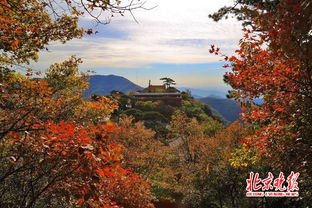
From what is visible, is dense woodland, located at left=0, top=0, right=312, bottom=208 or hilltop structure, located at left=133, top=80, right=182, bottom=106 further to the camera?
hilltop structure, located at left=133, top=80, right=182, bottom=106

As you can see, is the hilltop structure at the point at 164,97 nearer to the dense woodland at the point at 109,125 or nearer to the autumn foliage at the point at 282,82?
the dense woodland at the point at 109,125

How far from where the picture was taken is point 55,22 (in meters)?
8.98

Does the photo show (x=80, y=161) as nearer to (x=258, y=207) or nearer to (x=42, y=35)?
(x=42, y=35)

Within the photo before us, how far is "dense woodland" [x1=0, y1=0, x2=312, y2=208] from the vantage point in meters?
3.83

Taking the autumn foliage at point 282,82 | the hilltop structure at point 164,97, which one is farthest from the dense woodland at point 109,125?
the hilltop structure at point 164,97

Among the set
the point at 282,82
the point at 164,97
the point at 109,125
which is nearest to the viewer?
the point at 109,125

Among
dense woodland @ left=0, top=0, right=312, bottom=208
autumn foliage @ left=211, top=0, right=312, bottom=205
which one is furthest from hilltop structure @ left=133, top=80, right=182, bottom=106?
autumn foliage @ left=211, top=0, right=312, bottom=205

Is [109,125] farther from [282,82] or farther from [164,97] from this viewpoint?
[164,97]

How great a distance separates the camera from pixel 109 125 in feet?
12.1

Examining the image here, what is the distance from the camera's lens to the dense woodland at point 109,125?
151 inches

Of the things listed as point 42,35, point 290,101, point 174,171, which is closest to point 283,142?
point 290,101

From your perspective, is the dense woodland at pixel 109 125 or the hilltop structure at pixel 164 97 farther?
the hilltop structure at pixel 164 97

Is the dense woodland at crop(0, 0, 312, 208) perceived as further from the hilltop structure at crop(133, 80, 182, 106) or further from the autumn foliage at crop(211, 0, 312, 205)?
the hilltop structure at crop(133, 80, 182, 106)

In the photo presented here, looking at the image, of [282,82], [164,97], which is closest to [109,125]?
[282,82]
